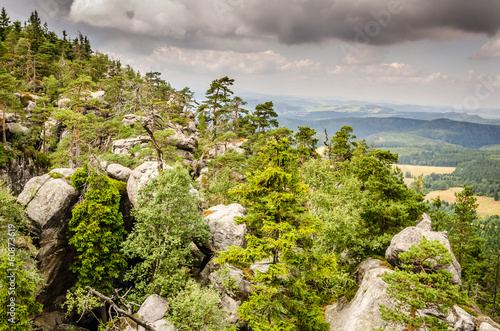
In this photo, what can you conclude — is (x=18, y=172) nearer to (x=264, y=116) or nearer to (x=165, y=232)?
(x=165, y=232)

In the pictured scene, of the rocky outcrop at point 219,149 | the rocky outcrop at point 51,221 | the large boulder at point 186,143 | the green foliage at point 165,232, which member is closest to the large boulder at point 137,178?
the green foliage at point 165,232

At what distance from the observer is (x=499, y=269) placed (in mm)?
48125

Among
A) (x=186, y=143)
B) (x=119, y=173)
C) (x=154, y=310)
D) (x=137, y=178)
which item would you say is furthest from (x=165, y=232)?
(x=186, y=143)

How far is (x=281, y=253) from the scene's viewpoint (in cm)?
1591

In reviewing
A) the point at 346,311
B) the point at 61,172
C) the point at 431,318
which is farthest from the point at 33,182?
the point at 431,318

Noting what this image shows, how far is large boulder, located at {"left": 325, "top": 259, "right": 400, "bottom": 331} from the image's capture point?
1753cm

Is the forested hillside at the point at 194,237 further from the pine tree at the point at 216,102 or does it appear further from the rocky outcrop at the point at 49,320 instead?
the pine tree at the point at 216,102

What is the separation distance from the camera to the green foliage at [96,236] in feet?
72.4

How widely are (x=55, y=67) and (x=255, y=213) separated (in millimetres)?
83399

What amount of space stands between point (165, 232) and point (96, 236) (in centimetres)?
606

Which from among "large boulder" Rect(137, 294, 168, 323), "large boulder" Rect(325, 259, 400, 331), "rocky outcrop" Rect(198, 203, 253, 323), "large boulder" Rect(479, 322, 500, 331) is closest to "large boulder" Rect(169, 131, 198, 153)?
"rocky outcrop" Rect(198, 203, 253, 323)

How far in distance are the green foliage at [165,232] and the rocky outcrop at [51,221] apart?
7545 mm

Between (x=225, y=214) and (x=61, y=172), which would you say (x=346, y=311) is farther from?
(x=61, y=172)

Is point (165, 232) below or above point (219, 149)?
below
